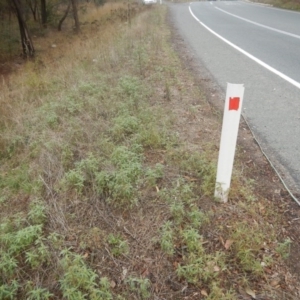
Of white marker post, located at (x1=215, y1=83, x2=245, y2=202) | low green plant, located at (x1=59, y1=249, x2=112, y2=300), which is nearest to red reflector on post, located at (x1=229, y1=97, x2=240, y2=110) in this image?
white marker post, located at (x1=215, y1=83, x2=245, y2=202)

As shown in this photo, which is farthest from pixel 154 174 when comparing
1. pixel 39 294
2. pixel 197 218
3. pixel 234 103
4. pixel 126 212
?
pixel 39 294

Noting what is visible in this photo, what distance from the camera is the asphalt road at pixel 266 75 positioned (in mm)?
3670

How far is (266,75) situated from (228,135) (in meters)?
4.41

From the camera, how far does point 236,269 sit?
2.25 meters

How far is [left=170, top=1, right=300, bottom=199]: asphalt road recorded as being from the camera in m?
3.67

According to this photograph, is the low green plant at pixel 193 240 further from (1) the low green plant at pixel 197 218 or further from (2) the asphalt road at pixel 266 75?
(2) the asphalt road at pixel 266 75

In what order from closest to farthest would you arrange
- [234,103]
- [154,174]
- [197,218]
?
[234,103]
[197,218]
[154,174]

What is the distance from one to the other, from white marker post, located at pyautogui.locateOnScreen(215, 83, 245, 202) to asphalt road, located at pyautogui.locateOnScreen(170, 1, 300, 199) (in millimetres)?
843

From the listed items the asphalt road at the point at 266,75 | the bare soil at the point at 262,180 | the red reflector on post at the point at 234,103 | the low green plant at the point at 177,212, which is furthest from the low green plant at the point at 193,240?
the asphalt road at the point at 266,75

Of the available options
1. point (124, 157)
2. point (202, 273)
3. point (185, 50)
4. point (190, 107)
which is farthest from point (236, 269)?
point (185, 50)

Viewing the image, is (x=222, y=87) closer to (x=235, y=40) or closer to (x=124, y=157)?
(x=124, y=157)

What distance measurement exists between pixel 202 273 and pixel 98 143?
2.06 metres

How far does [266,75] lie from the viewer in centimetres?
621

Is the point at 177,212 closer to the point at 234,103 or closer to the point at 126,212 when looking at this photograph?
the point at 126,212
